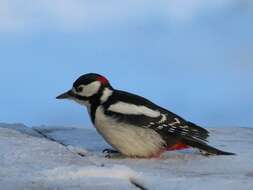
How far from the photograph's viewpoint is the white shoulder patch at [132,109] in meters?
5.66

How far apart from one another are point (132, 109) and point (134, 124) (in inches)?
4.5

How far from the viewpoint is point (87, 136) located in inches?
276

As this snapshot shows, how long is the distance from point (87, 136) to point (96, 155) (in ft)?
4.13

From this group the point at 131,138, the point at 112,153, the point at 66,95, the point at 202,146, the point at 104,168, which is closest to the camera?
the point at 104,168

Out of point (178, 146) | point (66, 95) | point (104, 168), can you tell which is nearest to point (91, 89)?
point (66, 95)

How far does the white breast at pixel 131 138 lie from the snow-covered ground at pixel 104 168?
8 centimetres

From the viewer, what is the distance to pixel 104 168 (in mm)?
4746

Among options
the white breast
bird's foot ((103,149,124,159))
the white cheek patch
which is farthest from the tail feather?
the white cheek patch

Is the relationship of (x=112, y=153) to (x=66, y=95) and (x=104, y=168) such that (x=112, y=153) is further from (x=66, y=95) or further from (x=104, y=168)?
(x=104, y=168)

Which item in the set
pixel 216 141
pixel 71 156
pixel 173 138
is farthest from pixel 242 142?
pixel 71 156

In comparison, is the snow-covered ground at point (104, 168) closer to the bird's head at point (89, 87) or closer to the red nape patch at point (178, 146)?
the red nape patch at point (178, 146)

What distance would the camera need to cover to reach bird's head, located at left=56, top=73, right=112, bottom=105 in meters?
5.92

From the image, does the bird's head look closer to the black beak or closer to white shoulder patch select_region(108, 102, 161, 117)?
the black beak

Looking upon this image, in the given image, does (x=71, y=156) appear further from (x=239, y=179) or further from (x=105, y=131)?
(x=239, y=179)
